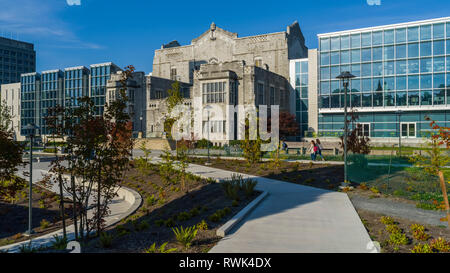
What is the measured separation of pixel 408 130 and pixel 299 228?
37.3 m

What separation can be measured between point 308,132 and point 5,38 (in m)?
114

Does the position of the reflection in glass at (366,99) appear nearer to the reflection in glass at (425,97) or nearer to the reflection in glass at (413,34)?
the reflection in glass at (425,97)

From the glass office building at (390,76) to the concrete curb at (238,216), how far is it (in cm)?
2765

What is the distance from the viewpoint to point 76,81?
67000mm

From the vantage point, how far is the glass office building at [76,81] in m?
66.2

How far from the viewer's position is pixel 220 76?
38250 mm

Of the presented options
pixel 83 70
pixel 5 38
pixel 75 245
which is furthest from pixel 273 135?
pixel 5 38

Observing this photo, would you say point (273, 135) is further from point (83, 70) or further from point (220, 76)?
point (83, 70)

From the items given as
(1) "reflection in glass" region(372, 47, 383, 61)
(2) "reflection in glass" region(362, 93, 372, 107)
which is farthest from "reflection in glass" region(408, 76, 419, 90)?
(2) "reflection in glass" region(362, 93, 372, 107)

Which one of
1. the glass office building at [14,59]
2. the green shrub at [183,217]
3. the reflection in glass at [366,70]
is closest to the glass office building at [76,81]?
the reflection in glass at [366,70]

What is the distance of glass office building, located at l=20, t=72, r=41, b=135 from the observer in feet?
235

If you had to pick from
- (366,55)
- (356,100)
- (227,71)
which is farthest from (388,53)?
(227,71)

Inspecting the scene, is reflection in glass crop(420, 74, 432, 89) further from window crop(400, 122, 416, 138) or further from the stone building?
the stone building

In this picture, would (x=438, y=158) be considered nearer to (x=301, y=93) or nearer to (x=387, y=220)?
(x=387, y=220)
